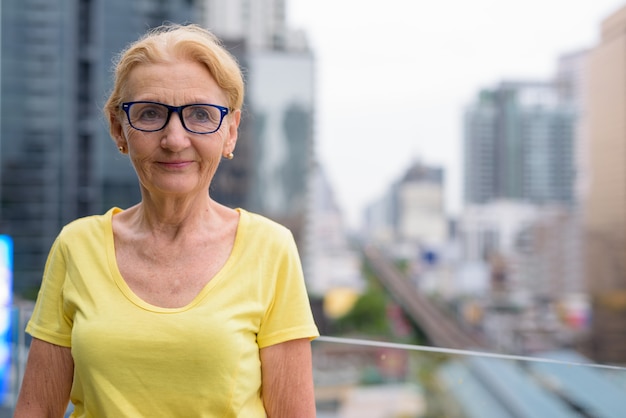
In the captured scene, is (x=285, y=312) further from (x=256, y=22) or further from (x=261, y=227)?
(x=256, y=22)

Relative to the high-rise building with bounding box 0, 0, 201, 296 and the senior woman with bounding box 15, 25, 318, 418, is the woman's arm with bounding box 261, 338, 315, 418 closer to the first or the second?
the senior woman with bounding box 15, 25, 318, 418

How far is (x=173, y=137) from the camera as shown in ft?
2.34

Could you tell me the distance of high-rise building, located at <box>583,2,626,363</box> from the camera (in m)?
52.8

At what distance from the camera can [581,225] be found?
202 ft

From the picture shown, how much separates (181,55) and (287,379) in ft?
1.14

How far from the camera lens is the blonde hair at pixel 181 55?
708 millimetres

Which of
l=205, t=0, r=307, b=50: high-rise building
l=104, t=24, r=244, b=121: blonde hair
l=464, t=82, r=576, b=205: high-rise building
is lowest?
l=104, t=24, r=244, b=121: blonde hair

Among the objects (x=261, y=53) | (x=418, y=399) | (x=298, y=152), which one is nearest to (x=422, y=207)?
(x=298, y=152)

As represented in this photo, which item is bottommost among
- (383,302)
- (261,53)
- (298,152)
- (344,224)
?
(383,302)

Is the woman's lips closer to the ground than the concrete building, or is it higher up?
higher up

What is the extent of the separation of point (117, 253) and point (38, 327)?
0.12 m

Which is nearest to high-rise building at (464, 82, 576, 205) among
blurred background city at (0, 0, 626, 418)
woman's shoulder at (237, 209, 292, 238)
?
blurred background city at (0, 0, 626, 418)

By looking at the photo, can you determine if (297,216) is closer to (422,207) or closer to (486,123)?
(422,207)

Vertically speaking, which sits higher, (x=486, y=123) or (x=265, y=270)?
(x=486, y=123)
